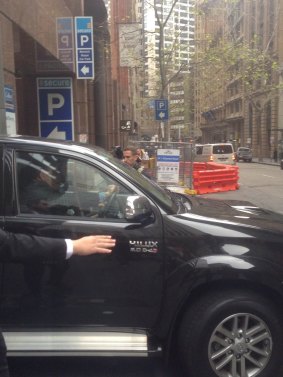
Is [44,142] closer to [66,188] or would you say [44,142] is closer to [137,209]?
[66,188]

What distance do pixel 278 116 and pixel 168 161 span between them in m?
44.3

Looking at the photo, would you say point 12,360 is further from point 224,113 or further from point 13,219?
point 224,113

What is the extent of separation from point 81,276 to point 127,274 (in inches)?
12.7

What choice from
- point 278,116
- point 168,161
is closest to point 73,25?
point 168,161

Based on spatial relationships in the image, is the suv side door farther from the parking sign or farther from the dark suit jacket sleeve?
the parking sign

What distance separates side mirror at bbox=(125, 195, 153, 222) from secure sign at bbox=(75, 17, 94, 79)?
1133cm

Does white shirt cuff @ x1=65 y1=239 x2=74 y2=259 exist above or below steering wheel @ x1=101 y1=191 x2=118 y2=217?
below

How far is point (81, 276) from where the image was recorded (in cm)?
339

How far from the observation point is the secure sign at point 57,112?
37.8 ft

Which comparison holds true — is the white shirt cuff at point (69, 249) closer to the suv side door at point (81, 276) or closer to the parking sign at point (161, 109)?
the suv side door at point (81, 276)

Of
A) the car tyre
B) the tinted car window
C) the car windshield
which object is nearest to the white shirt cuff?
the tinted car window

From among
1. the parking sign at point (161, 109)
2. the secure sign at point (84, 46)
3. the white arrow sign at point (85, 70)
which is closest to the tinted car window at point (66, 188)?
the secure sign at point (84, 46)

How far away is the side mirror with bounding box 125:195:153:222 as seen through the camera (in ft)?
10.8

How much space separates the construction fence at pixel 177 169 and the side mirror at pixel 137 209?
33.9 ft
